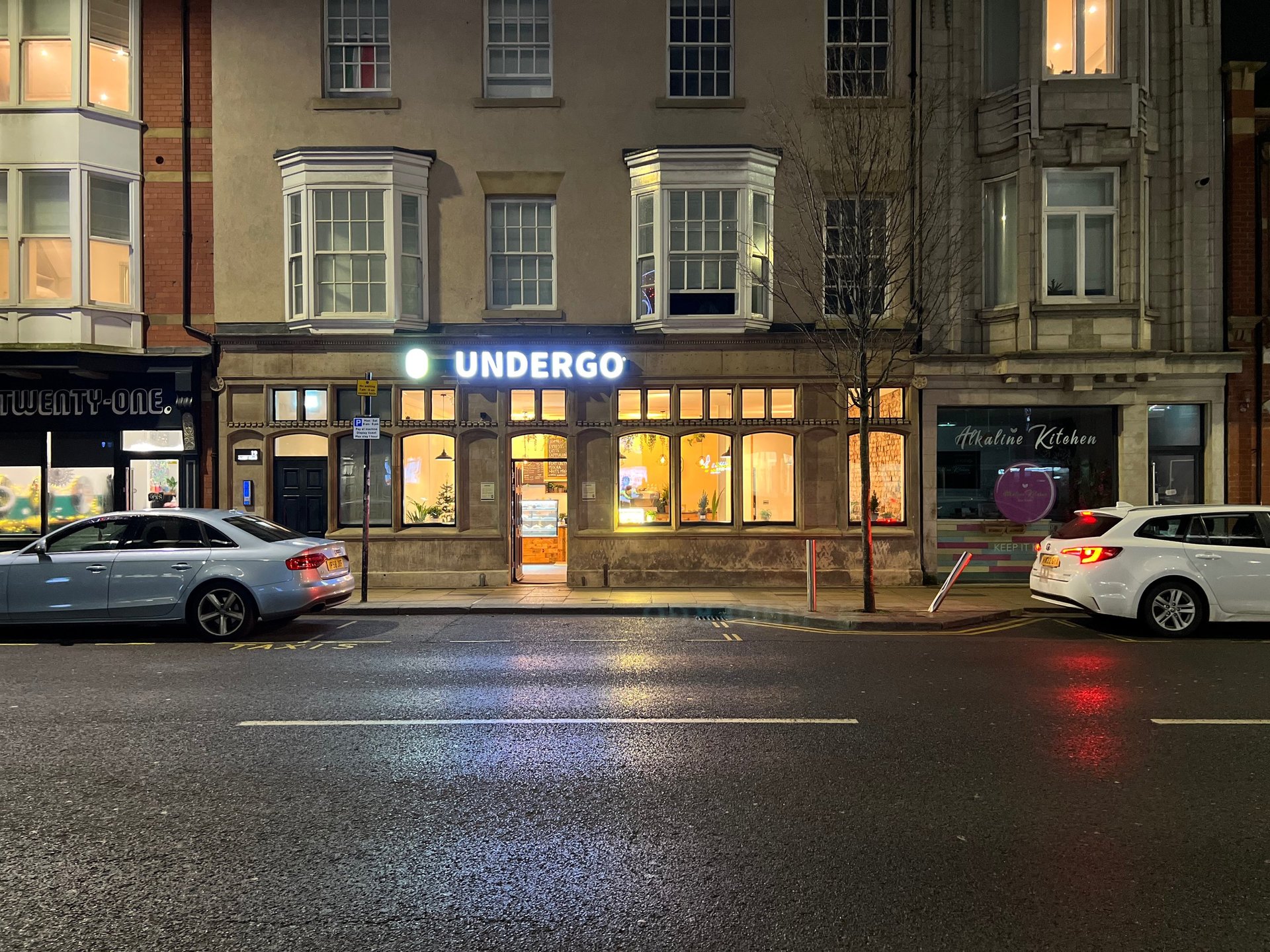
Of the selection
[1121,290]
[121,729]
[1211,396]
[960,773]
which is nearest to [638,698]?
[960,773]

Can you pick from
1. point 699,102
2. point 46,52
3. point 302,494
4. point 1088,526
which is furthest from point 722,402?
point 46,52

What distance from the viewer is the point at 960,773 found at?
5.50 m

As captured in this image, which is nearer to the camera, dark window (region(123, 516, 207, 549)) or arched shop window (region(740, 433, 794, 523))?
dark window (region(123, 516, 207, 549))

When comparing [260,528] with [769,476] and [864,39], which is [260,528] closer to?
[769,476]

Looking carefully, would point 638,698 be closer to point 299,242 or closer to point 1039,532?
point 1039,532

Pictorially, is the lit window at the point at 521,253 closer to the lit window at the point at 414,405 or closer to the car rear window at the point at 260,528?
the lit window at the point at 414,405

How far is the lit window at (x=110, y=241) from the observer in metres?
16.0

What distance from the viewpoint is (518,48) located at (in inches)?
640

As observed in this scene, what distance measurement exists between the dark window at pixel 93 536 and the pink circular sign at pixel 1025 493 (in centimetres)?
1460

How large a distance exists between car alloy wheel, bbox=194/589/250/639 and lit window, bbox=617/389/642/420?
7931 mm

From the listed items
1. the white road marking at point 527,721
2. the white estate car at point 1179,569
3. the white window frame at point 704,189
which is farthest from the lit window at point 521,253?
the white road marking at point 527,721

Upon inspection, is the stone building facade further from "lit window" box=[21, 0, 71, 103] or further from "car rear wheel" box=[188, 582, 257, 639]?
"car rear wheel" box=[188, 582, 257, 639]

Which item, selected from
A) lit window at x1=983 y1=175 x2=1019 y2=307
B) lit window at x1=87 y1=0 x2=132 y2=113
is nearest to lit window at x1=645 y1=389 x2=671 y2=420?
lit window at x1=983 y1=175 x2=1019 y2=307

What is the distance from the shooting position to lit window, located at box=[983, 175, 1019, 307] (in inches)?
628
